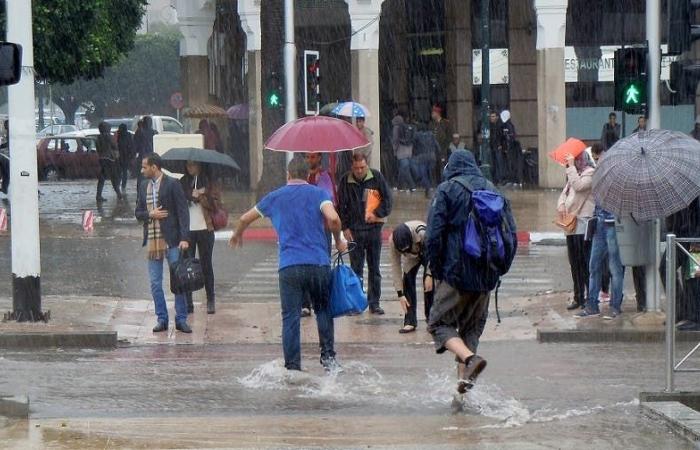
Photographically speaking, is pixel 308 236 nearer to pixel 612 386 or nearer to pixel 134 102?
pixel 612 386

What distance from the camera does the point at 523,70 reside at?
37125 mm

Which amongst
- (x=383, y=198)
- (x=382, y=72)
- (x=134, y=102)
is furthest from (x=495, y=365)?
(x=134, y=102)

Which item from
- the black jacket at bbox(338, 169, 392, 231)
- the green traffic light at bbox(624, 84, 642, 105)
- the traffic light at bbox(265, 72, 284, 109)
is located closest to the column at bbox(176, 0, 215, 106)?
the traffic light at bbox(265, 72, 284, 109)

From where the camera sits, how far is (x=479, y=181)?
973cm

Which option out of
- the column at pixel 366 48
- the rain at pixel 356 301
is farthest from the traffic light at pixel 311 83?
the column at pixel 366 48

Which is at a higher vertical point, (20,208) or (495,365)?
(20,208)

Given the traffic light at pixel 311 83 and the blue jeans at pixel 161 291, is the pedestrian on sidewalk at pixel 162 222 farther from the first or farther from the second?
the traffic light at pixel 311 83

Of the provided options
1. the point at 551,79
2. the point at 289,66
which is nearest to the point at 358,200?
the point at 289,66

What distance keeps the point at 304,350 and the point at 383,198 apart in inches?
94.8

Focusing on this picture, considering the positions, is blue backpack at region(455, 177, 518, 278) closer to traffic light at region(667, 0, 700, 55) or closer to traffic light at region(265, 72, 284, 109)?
traffic light at region(667, 0, 700, 55)

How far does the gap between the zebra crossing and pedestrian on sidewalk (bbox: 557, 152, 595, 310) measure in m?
1.91

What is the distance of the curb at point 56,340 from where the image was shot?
13180mm

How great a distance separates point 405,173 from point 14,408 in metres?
23.4

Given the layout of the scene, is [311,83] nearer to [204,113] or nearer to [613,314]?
[204,113]
